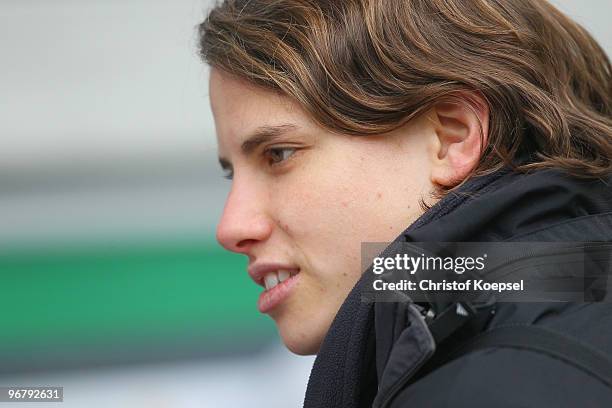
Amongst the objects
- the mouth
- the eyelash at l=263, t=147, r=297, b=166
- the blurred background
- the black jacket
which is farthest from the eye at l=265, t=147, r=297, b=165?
the blurred background

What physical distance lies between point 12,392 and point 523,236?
62.8 inches

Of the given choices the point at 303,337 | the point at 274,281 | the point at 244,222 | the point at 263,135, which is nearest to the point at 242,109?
the point at 263,135

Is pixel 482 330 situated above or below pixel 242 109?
below

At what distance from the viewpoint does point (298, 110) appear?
1.58m

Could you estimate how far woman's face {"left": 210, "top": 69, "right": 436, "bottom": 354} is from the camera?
1544mm

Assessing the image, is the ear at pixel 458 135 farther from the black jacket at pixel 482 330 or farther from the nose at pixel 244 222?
the nose at pixel 244 222

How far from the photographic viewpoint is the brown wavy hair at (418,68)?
1.55 meters

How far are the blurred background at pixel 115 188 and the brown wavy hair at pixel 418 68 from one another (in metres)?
2.13

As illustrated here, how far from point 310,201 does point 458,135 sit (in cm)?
32

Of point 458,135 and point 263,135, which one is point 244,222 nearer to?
point 263,135

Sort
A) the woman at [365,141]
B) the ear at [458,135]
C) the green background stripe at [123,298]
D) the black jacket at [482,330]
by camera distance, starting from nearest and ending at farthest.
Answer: the black jacket at [482,330] → the woman at [365,141] → the ear at [458,135] → the green background stripe at [123,298]

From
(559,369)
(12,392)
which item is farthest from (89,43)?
(559,369)

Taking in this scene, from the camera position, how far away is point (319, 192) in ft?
5.08

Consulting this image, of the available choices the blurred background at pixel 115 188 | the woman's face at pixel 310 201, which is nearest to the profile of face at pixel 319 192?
the woman's face at pixel 310 201
